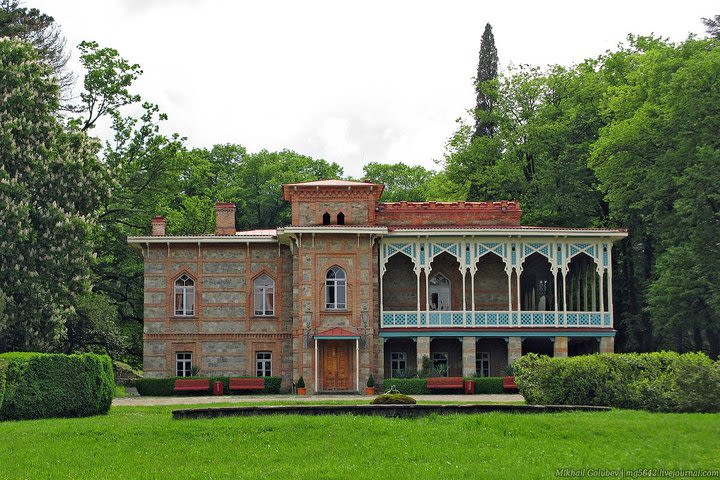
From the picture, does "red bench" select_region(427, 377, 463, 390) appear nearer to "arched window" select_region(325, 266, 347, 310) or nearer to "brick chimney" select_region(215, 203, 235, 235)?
"arched window" select_region(325, 266, 347, 310)

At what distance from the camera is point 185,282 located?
40.6 m

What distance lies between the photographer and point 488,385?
37469 millimetres

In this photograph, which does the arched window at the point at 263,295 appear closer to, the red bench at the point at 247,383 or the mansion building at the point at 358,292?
the mansion building at the point at 358,292

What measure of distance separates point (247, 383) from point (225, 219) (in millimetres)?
7340

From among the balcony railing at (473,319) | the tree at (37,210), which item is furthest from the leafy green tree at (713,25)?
the tree at (37,210)

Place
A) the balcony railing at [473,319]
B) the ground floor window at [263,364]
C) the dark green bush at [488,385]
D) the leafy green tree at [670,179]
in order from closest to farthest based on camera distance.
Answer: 1. the leafy green tree at [670,179]
2. the dark green bush at [488,385]
3. the balcony railing at [473,319]
4. the ground floor window at [263,364]

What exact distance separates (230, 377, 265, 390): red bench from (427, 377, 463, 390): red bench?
20.5ft

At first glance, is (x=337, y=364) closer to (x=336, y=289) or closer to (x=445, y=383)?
(x=336, y=289)

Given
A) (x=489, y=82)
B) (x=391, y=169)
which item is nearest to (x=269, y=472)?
(x=489, y=82)

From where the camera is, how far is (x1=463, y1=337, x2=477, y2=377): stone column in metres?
39.1

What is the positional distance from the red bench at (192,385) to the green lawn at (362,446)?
15.2 meters

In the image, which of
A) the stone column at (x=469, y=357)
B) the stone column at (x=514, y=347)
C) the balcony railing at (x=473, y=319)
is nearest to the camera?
the stone column at (x=469, y=357)

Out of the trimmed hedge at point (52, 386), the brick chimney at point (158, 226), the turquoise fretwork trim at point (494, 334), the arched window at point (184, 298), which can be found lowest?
the trimmed hedge at point (52, 386)

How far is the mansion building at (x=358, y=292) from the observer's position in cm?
3884
